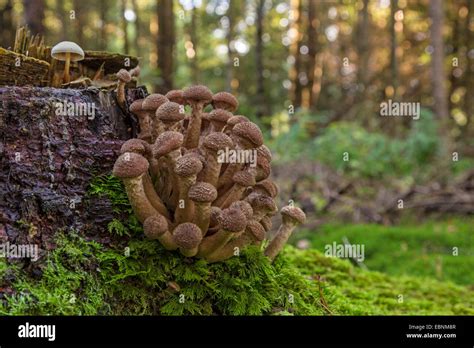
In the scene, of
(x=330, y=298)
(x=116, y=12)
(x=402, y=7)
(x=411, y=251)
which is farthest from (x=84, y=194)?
(x=116, y=12)

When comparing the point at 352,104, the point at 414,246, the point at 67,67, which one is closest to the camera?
the point at 67,67

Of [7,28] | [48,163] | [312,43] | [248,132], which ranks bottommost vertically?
[48,163]

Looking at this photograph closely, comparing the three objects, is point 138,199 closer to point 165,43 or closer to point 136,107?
point 136,107

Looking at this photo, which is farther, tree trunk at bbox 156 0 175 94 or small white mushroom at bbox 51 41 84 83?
tree trunk at bbox 156 0 175 94

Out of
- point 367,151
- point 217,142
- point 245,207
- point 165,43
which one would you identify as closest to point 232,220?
point 245,207

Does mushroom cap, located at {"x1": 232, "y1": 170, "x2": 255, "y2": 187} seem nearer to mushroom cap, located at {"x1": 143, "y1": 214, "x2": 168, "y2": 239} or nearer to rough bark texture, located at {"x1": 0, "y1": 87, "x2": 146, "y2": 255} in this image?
mushroom cap, located at {"x1": 143, "y1": 214, "x2": 168, "y2": 239}

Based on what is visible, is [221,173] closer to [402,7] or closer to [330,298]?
[330,298]
